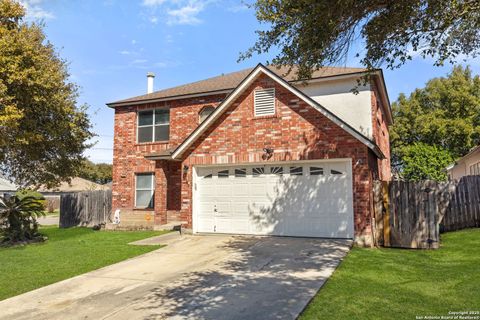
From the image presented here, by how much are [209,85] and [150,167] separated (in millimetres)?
5239

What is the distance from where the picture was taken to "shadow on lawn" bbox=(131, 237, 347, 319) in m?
5.84

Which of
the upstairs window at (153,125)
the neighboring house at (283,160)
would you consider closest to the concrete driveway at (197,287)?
the neighboring house at (283,160)

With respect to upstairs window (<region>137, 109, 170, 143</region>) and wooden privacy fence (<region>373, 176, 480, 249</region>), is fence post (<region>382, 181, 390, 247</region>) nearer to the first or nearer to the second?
wooden privacy fence (<region>373, 176, 480, 249</region>)

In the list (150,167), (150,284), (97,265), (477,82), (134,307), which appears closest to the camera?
(134,307)

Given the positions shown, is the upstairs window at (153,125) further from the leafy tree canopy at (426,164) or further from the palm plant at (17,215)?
the leafy tree canopy at (426,164)

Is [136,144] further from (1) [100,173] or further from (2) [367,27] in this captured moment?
(1) [100,173]

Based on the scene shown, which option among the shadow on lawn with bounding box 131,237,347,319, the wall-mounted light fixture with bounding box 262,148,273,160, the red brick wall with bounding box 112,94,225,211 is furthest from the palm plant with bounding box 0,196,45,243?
the wall-mounted light fixture with bounding box 262,148,273,160

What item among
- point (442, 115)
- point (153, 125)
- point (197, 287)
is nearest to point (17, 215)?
point (153, 125)

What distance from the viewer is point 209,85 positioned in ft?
62.1

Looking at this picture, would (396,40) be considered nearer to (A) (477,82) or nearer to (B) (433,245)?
(B) (433,245)

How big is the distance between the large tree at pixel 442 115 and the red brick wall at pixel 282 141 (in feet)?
71.6

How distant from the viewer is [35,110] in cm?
1561

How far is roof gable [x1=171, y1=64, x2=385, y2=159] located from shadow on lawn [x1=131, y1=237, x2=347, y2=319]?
134 inches

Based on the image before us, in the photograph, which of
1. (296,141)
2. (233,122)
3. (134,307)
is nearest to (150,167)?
(233,122)
